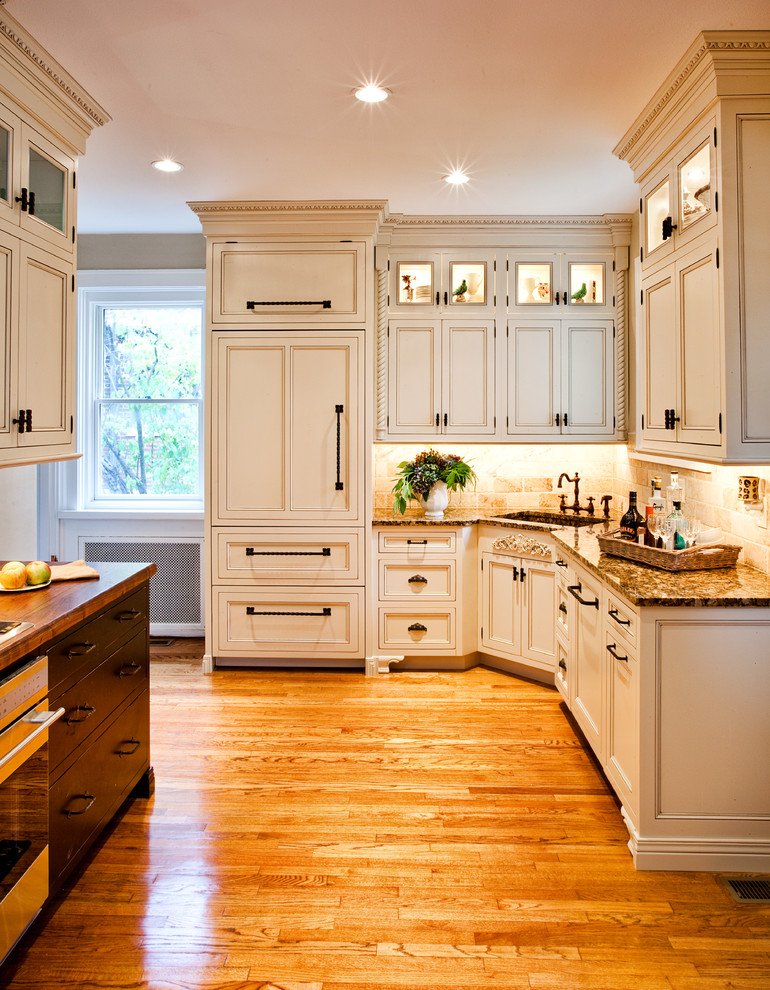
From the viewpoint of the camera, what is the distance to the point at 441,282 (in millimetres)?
4551

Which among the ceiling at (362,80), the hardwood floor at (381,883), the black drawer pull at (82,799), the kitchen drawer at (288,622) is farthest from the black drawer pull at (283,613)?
the ceiling at (362,80)

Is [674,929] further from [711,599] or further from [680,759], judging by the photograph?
[711,599]

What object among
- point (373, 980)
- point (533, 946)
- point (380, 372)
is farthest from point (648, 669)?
point (380, 372)

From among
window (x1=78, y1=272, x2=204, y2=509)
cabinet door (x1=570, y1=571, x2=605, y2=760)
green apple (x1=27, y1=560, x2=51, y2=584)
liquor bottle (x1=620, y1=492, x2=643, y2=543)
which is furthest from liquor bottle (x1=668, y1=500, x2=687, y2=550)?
window (x1=78, y1=272, x2=204, y2=509)

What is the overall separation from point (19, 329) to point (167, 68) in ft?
3.77

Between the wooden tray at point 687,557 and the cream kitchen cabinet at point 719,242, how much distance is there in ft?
1.27

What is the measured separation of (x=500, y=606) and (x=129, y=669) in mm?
2405

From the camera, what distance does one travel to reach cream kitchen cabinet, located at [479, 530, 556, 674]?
4.06 metres

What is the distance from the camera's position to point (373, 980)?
6.05 feet

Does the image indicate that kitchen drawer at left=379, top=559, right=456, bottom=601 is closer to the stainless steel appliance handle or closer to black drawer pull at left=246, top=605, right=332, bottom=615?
black drawer pull at left=246, top=605, right=332, bottom=615

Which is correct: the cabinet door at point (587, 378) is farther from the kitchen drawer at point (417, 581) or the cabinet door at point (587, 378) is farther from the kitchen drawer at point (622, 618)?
the kitchen drawer at point (622, 618)

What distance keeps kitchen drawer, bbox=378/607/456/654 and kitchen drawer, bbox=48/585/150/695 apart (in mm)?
1876

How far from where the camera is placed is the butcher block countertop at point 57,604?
6.06 feet

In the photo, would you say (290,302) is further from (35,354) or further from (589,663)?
(589,663)
